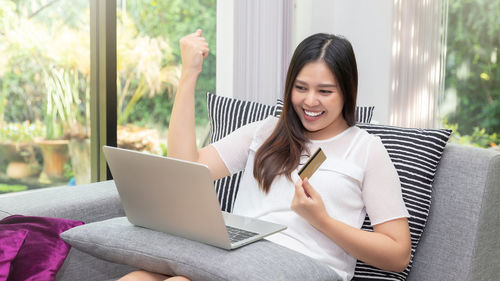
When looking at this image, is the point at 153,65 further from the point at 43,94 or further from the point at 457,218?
the point at 457,218

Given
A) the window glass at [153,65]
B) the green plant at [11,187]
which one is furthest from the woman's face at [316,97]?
the green plant at [11,187]

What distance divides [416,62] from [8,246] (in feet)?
8.54

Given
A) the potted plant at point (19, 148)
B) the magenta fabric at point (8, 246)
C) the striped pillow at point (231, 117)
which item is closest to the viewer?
the magenta fabric at point (8, 246)

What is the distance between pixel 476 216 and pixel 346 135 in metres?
0.39

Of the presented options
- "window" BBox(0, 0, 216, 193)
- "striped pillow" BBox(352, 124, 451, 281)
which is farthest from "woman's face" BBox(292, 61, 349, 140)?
"window" BBox(0, 0, 216, 193)

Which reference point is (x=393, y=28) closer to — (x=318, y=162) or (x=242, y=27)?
(x=242, y=27)

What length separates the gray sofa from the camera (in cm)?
140

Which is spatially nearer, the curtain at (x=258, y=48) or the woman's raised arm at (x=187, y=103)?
the woman's raised arm at (x=187, y=103)

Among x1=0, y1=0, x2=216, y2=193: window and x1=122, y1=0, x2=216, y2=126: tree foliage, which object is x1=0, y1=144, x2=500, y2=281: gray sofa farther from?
x1=122, y1=0, x2=216, y2=126: tree foliage

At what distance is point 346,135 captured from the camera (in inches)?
58.8

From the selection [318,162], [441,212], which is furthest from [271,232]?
[441,212]

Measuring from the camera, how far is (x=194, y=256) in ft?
3.79

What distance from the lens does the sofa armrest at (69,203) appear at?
1551 mm

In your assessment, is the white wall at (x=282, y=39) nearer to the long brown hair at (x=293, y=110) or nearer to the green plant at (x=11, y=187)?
the green plant at (x=11, y=187)
